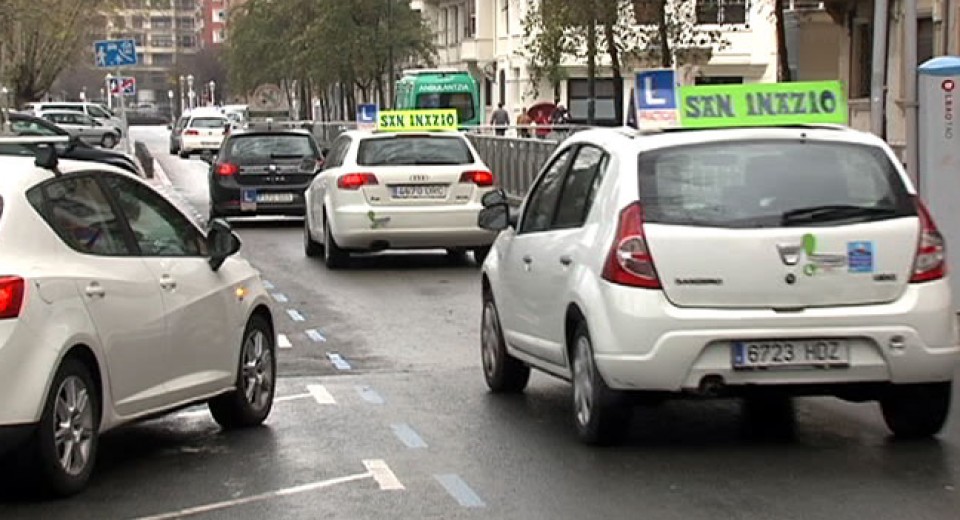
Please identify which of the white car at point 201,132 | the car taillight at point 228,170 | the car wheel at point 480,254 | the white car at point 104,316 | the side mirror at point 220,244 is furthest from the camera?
the white car at point 201,132

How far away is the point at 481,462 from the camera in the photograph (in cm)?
836

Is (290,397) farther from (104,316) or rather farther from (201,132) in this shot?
(201,132)

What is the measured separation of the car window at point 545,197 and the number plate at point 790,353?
1814mm

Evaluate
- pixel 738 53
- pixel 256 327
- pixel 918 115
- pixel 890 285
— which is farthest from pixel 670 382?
pixel 738 53

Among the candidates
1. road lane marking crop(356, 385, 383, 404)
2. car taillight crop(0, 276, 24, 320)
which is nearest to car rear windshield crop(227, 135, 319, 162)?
road lane marking crop(356, 385, 383, 404)

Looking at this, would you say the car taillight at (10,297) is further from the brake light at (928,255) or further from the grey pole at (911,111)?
the grey pole at (911,111)

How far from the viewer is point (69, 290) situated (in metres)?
7.37

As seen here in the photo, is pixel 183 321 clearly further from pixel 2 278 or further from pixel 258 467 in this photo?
pixel 2 278

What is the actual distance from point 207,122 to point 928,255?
53.0m

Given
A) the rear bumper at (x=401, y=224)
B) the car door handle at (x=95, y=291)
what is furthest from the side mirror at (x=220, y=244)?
the rear bumper at (x=401, y=224)

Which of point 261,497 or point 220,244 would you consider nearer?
point 261,497

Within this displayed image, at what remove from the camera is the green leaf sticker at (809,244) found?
8.08m

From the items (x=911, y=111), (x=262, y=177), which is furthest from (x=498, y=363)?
(x=262, y=177)

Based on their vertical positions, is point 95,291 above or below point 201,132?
above
